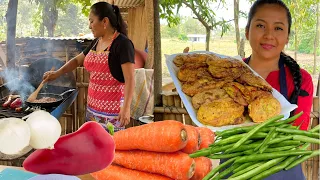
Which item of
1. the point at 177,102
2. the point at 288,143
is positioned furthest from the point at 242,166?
the point at 177,102

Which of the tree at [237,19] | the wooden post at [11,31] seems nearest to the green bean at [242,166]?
the tree at [237,19]

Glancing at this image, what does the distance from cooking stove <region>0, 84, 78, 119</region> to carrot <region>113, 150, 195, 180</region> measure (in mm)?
747

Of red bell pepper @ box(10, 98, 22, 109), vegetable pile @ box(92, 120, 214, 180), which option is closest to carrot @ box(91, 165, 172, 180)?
vegetable pile @ box(92, 120, 214, 180)

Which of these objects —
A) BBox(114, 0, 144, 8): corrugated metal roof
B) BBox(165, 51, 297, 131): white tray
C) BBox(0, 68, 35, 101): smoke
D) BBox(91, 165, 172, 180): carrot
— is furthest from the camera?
BBox(0, 68, 35, 101): smoke

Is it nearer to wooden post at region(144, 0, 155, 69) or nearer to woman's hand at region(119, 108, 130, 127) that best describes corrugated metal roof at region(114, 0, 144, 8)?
wooden post at region(144, 0, 155, 69)

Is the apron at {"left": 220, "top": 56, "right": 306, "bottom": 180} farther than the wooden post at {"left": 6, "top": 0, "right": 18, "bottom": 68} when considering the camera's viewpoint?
No

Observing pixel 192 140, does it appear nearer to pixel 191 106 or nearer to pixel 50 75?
pixel 191 106

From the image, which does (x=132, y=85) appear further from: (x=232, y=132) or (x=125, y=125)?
(x=232, y=132)

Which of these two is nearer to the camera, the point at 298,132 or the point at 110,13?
the point at 298,132

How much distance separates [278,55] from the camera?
5.11 feet

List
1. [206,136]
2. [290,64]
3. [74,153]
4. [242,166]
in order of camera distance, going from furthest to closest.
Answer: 1. [290,64]
2. [206,136]
3. [74,153]
4. [242,166]

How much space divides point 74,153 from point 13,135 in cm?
24

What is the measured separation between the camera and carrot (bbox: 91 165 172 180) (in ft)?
3.73

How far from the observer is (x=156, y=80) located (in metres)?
1.87
